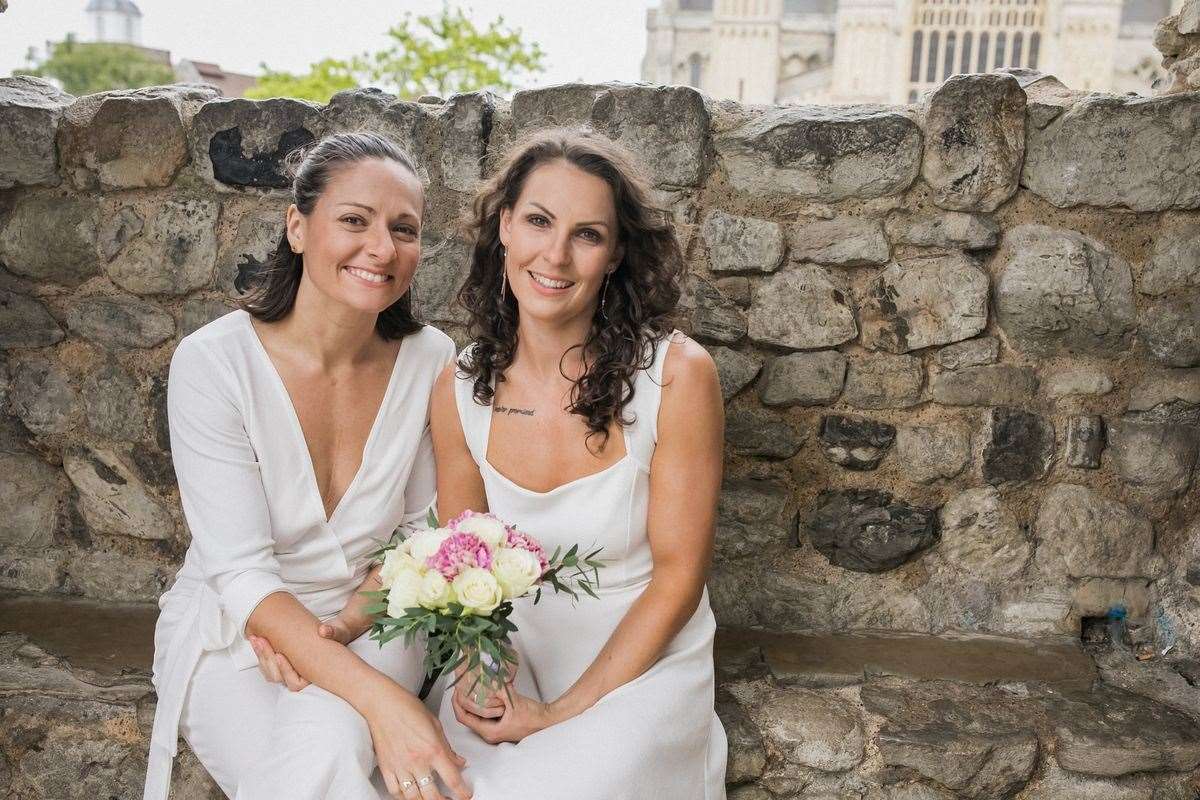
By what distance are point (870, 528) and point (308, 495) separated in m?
1.54

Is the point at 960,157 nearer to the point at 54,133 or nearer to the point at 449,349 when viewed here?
the point at 449,349

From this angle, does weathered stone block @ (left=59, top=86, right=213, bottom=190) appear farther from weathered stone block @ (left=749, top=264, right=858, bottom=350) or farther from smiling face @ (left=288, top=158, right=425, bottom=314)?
weathered stone block @ (left=749, top=264, right=858, bottom=350)

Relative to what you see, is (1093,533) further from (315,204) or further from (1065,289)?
(315,204)

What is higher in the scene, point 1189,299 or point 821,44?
point 821,44

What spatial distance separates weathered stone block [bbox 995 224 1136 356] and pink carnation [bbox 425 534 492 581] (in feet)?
5.47

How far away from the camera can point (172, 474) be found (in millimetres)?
3041

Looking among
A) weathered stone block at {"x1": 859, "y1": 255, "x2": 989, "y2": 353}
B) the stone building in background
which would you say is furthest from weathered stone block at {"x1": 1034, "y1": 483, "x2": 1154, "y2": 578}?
the stone building in background

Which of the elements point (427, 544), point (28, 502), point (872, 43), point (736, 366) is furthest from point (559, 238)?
point (872, 43)

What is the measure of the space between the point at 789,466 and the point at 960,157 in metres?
0.95

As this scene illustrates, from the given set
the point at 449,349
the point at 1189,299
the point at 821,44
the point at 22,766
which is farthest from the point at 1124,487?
the point at 821,44

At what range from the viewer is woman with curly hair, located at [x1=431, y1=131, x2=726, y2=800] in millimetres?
2076

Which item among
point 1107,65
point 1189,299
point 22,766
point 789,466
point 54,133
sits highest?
point 1107,65

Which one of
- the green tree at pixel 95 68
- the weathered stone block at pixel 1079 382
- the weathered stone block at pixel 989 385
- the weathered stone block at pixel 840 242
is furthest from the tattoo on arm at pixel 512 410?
the green tree at pixel 95 68

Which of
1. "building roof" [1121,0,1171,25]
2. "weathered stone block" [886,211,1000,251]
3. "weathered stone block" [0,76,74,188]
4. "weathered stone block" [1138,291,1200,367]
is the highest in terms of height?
"building roof" [1121,0,1171,25]
